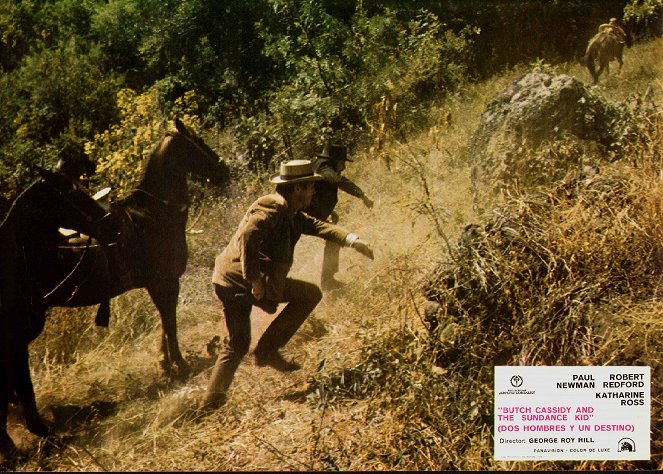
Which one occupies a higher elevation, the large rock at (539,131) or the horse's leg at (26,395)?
the large rock at (539,131)

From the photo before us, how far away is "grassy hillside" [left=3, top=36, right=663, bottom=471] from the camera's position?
3.98 metres

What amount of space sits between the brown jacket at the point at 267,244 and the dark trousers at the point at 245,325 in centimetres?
8

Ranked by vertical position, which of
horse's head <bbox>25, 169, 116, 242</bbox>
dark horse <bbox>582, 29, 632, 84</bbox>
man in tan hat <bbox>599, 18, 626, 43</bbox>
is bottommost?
horse's head <bbox>25, 169, 116, 242</bbox>

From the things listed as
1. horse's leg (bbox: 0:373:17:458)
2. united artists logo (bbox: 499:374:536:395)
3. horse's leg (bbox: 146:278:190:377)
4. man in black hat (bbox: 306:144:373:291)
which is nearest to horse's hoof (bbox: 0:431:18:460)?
horse's leg (bbox: 0:373:17:458)

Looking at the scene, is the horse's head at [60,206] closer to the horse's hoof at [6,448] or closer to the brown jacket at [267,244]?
the brown jacket at [267,244]

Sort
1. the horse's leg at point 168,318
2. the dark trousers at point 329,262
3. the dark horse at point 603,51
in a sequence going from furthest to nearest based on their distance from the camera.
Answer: the dark horse at point 603,51, the dark trousers at point 329,262, the horse's leg at point 168,318

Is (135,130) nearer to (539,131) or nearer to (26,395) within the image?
(26,395)

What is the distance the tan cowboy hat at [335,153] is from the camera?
4.61 metres

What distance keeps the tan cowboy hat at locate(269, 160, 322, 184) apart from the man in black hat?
32 centimetres

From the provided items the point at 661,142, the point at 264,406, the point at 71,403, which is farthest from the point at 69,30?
the point at 661,142

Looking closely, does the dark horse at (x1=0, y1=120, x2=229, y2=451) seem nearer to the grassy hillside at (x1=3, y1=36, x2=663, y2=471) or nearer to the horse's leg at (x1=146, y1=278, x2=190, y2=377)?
the horse's leg at (x1=146, y1=278, x2=190, y2=377)

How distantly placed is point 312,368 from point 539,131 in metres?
2.63

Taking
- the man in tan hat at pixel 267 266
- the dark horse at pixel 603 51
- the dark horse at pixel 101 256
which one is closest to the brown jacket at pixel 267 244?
the man in tan hat at pixel 267 266

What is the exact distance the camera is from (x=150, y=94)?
4.68 meters
